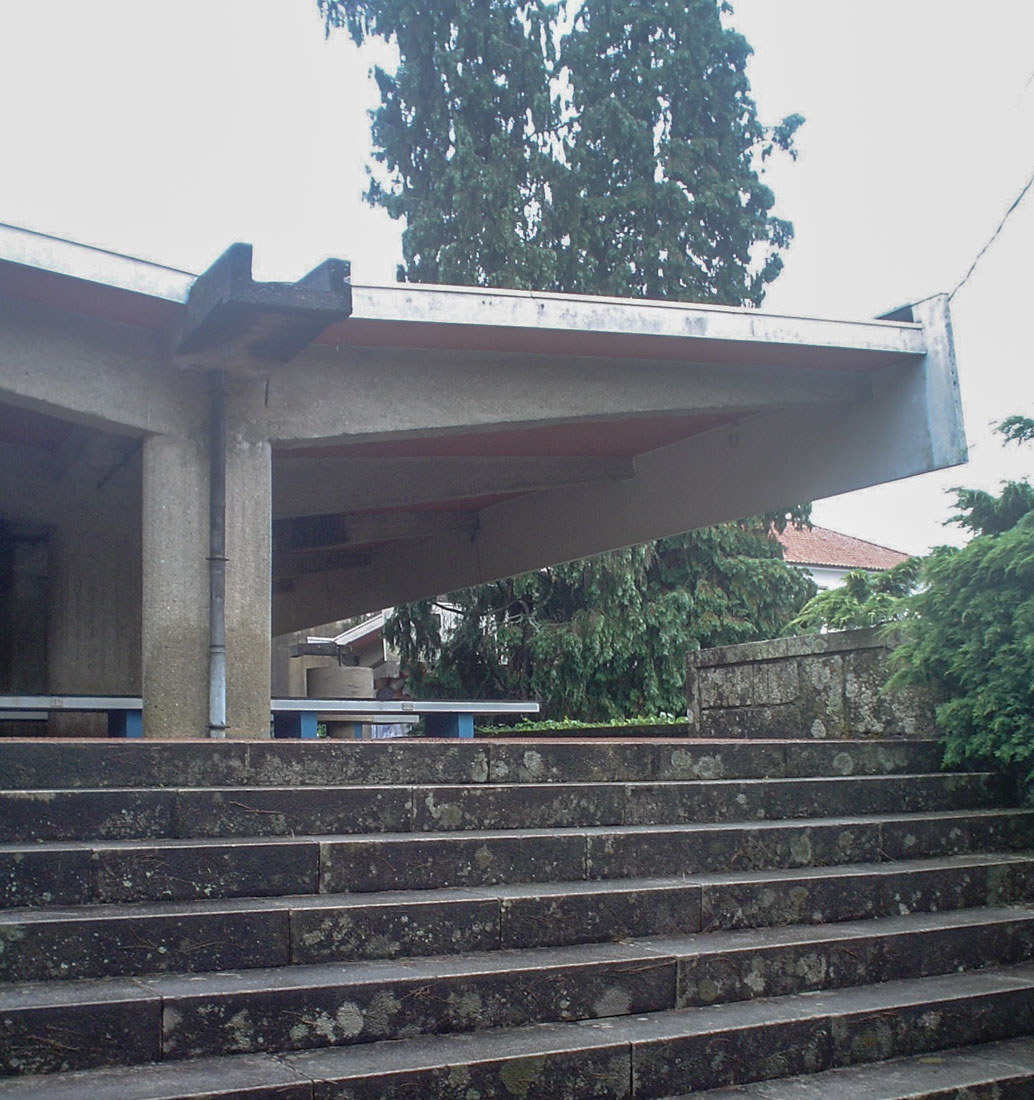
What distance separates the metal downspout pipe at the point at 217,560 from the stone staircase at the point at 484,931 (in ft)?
7.46

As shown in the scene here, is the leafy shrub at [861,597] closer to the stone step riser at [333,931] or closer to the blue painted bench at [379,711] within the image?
the blue painted bench at [379,711]

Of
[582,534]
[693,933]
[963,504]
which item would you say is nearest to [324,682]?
[582,534]

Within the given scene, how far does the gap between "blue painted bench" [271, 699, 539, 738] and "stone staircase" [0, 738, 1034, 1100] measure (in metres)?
4.66

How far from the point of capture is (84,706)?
8.12 meters

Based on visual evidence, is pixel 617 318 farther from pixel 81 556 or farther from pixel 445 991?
pixel 81 556

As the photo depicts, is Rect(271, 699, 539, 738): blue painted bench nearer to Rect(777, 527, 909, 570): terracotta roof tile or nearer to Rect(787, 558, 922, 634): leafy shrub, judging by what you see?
Rect(787, 558, 922, 634): leafy shrub

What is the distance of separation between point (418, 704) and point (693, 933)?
18.4ft

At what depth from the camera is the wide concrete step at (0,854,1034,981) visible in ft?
11.1

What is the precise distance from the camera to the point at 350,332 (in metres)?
6.99

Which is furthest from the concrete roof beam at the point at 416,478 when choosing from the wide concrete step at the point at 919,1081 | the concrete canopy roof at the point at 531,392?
the wide concrete step at the point at 919,1081

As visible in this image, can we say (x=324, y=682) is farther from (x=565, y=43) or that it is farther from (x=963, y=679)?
(x=565, y=43)

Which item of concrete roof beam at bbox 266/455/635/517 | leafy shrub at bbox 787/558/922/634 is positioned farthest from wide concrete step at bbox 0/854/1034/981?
concrete roof beam at bbox 266/455/635/517

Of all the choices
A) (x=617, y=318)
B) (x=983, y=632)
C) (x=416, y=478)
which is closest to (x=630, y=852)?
(x=983, y=632)

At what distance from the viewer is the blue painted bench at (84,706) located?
770cm
